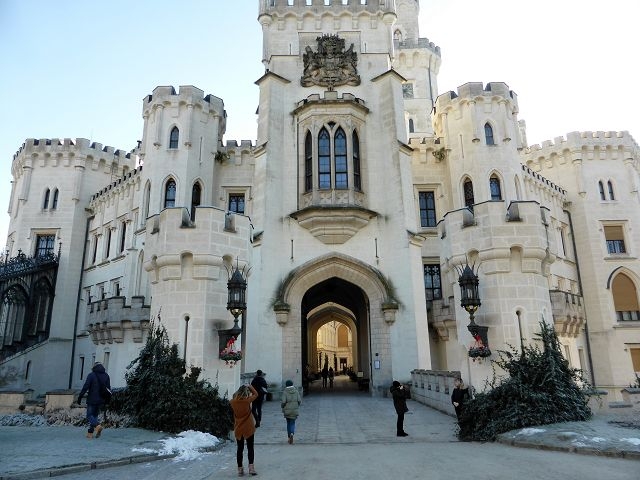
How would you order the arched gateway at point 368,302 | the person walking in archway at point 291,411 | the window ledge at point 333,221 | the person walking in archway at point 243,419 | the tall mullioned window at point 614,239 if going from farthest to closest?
the tall mullioned window at point 614,239
the window ledge at point 333,221
the arched gateway at point 368,302
the person walking in archway at point 291,411
the person walking in archway at point 243,419

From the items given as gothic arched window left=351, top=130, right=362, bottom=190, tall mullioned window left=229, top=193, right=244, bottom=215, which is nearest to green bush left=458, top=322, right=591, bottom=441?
gothic arched window left=351, top=130, right=362, bottom=190

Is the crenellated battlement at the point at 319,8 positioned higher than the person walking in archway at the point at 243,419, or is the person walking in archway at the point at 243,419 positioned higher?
the crenellated battlement at the point at 319,8

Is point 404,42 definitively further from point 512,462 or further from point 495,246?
point 512,462

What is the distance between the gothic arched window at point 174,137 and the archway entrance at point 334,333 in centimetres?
1036

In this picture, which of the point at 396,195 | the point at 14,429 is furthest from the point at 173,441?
the point at 396,195

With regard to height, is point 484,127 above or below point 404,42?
below

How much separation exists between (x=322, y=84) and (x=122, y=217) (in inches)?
558

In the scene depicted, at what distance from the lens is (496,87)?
25.1 m

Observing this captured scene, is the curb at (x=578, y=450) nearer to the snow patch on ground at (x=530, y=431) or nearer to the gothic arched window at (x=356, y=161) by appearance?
the snow patch on ground at (x=530, y=431)

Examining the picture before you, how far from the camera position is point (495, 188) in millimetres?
24016

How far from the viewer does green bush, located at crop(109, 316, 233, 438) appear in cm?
1036

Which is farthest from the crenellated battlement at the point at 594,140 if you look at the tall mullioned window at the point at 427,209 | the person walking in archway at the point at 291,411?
the person walking in archway at the point at 291,411

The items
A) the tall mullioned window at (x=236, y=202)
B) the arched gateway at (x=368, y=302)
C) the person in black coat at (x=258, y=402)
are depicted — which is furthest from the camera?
the tall mullioned window at (x=236, y=202)

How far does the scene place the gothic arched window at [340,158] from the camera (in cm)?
2112
